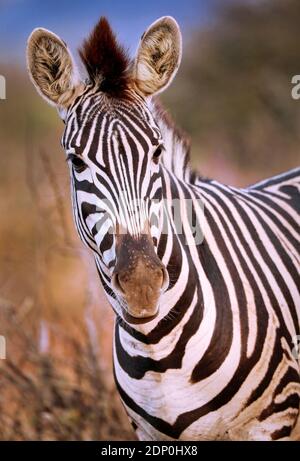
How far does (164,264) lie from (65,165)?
1493mm

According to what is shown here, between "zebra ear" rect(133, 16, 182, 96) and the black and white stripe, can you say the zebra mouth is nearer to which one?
the black and white stripe

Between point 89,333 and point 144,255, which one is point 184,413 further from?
point 89,333

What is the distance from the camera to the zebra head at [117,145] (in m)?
2.82

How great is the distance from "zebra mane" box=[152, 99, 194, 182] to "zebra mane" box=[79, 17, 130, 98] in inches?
13.3

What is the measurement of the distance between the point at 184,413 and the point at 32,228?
20.4 feet

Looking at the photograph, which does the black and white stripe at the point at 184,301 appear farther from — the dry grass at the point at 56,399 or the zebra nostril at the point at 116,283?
the dry grass at the point at 56,399

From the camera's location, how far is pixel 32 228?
923 cm

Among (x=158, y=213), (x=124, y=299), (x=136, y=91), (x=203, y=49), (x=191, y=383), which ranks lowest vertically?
(x=191, y=383)

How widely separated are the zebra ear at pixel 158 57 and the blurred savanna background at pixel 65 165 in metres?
0.06

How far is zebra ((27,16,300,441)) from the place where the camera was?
2.97 metres

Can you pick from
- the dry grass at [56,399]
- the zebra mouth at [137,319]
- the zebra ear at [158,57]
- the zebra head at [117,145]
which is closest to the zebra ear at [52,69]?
the zebra head at [117,145]

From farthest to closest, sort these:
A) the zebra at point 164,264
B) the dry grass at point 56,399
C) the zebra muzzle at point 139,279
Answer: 1. the dry grass at point 56,399
2. the zebra at point 164,264
3. the zebra muzzle at point 139,279

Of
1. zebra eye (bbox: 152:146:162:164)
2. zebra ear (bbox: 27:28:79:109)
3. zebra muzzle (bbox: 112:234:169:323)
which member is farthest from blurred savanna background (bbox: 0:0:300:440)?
zebra muzzle (bbox: 112:234:169:323)
